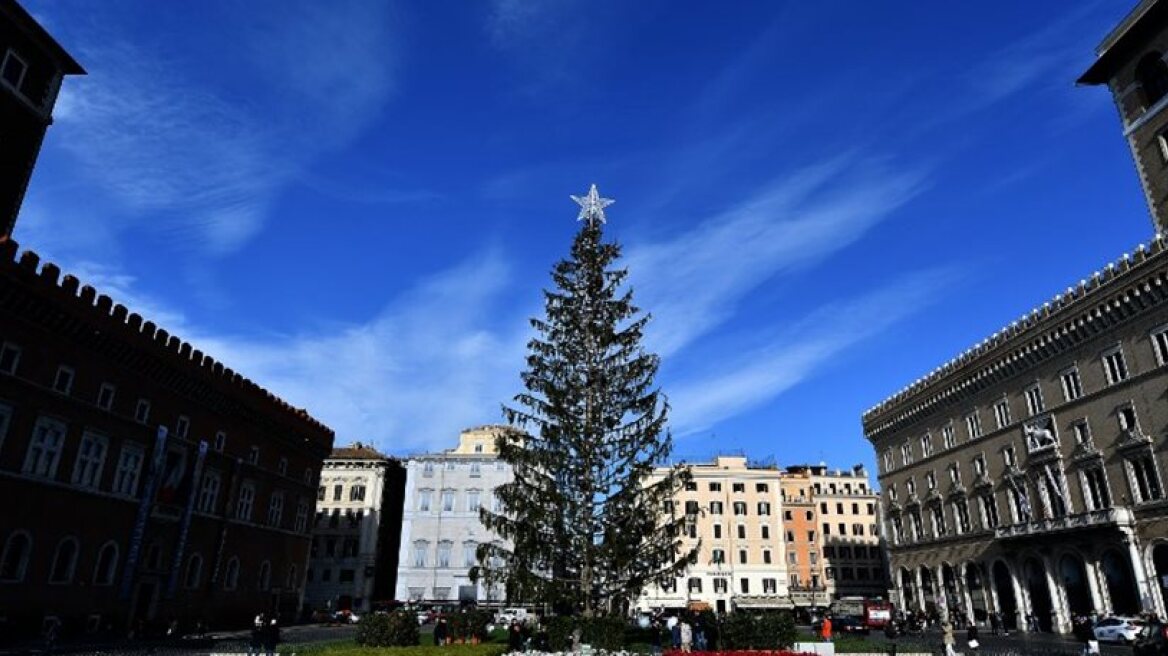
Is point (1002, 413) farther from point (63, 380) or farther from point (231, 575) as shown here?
point (63, 380)

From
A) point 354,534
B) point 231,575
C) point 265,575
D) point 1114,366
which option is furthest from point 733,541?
point 231,575

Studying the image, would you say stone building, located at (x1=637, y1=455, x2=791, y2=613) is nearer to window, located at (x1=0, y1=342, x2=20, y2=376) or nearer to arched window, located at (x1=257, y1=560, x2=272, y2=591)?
arched window, located at (x1=257, y1=560, x2=272, y2=591)

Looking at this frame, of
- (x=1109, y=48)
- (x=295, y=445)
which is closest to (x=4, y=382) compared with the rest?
(x=295, y=445)

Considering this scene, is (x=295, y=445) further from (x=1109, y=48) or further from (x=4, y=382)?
(x=1109, y=48)

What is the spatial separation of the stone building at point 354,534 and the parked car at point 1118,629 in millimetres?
57566

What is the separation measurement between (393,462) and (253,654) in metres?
56.1

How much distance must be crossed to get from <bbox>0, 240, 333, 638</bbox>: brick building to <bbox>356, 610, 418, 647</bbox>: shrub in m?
16.5

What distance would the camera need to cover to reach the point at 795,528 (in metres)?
89.8

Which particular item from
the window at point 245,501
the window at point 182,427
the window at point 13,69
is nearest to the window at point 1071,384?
the window at point 245,501

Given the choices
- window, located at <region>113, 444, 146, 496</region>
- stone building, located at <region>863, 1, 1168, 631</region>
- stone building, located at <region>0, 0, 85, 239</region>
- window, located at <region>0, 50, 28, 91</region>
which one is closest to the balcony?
stone building, located at <region>863, 1, 1168, 631</region>

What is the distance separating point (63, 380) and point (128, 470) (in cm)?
614

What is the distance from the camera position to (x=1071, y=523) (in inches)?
1768

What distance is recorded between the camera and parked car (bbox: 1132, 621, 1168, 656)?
22672mm

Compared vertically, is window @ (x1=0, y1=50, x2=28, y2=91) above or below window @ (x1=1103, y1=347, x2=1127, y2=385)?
above
